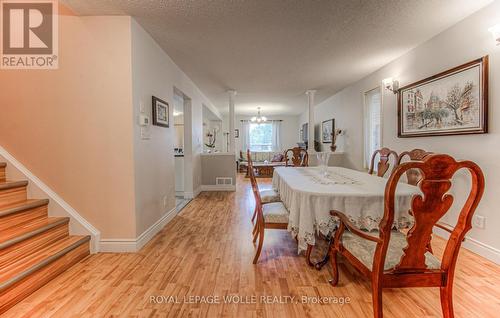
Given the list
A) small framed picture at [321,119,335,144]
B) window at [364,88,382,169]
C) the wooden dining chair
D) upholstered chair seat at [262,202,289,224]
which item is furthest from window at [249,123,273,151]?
the wooden dining chair

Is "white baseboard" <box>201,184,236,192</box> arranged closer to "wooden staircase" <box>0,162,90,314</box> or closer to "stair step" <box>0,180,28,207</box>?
"wooden staircase" <box>0,162,90,314</box>

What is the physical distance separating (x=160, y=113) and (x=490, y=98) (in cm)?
340

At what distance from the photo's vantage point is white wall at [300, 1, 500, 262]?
2152 mm

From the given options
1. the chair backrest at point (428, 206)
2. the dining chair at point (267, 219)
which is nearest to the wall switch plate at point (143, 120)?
the dining chair at point (267, 219)

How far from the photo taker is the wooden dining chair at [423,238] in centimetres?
108

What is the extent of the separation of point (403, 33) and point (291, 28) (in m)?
1.30

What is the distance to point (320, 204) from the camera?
176 cm

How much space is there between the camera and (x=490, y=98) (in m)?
2.18

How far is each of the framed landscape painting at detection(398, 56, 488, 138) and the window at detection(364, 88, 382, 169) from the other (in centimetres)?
97

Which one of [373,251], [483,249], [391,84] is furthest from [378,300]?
[391,84]

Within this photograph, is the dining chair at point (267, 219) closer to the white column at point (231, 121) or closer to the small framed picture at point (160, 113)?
the small framed picture at point (160, 113)

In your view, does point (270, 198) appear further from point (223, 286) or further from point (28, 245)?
point (28, 245)

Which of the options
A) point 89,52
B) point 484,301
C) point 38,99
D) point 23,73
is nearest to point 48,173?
point 38,99

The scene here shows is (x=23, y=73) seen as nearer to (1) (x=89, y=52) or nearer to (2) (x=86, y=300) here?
(1) (x=89, y=52)
